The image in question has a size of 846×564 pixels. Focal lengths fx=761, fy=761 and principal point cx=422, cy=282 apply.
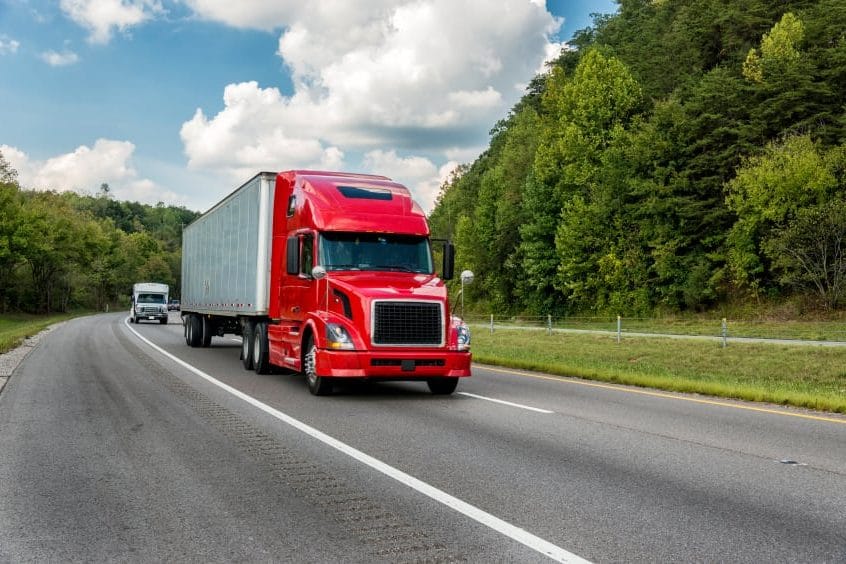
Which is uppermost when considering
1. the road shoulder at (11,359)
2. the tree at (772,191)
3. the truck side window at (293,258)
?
the tree at (772,191)

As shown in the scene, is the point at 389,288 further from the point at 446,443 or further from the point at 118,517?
the point at 118,517

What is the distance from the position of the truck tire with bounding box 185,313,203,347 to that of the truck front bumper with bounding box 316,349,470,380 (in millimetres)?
14170

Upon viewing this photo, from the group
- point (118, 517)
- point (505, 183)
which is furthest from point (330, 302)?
point (505, 183)

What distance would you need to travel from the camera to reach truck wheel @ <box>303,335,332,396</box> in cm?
1193

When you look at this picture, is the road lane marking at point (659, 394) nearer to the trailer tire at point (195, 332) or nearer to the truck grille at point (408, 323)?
the truck grille at point (408, 323)

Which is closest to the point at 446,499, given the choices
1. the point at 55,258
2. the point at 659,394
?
the point at 659,394

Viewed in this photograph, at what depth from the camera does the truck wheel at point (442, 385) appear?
12.7 meters

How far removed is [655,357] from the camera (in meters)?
23.6

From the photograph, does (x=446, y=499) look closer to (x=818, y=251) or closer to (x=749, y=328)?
(x=749, y=328)

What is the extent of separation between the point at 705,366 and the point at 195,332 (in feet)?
52.0

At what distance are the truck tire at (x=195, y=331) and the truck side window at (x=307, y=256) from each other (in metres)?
12.8

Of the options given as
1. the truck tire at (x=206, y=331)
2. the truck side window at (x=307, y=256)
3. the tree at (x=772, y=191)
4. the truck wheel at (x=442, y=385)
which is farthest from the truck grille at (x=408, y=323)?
the tree at (x=772, y=191)

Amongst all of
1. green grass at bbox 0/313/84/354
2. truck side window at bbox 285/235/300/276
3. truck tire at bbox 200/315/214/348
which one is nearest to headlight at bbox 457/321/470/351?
truck side window at bbox 285/235/300/276

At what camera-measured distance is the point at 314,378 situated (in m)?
12.1
